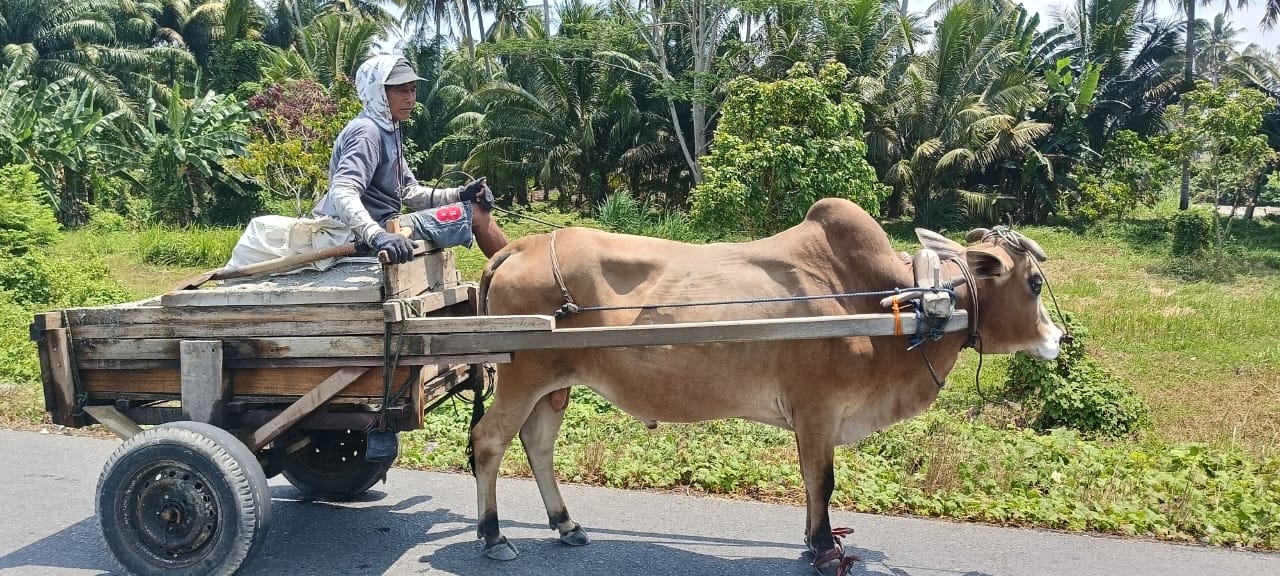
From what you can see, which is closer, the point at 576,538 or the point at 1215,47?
the point at 576,538

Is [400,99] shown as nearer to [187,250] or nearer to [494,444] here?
[494,444]

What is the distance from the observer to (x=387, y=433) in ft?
15.7

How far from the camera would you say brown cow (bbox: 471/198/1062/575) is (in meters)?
4.77

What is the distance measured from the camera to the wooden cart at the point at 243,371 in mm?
4434

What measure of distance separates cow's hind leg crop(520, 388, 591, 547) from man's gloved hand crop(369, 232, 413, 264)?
1227 millimetres

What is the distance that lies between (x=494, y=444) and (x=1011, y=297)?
268 centimetres

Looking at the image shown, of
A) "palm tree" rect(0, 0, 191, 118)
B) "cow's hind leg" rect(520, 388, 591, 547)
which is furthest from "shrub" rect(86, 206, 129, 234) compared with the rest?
"cow's hind leg" rect(520, 388, 591, 547)

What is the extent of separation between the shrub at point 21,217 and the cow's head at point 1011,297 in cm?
1273

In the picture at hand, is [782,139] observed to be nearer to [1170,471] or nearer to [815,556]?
[1170,471]

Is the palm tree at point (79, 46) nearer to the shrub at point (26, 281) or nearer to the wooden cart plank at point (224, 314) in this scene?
the shrub at point (26, 281)

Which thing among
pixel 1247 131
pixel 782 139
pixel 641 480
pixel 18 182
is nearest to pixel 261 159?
pixel 18 182

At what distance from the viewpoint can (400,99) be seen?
5129 mm

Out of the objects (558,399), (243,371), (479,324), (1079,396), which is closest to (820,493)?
(558,399)

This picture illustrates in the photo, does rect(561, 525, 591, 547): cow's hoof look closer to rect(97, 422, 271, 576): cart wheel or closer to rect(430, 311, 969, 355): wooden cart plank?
rect(430, 311, 969, 355): wooden cart plank
